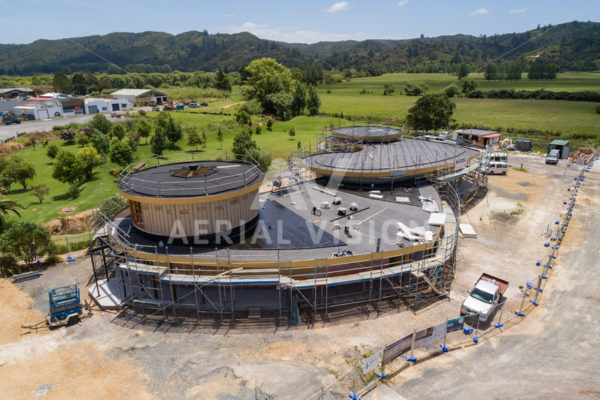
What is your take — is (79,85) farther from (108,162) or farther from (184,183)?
(184,183)

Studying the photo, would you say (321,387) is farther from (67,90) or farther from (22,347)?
(67,90)

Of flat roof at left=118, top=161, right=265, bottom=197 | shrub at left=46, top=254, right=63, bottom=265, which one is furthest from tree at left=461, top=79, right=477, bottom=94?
shrub at left=46, top=254, right=63, bottom=265

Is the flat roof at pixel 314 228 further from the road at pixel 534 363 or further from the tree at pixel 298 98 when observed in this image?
the tree at pixel 298 98

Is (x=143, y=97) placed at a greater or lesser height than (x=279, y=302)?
greater

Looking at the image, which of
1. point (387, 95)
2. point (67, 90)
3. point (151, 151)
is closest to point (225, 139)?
point (151, 151)

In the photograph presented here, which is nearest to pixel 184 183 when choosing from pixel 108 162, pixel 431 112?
pixel 108 162

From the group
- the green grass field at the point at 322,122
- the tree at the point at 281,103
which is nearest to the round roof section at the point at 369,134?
the green grass field at the point at 322,122

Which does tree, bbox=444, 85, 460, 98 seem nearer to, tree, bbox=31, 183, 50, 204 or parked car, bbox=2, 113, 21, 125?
tree, bbox=31, 183, 50, 204
